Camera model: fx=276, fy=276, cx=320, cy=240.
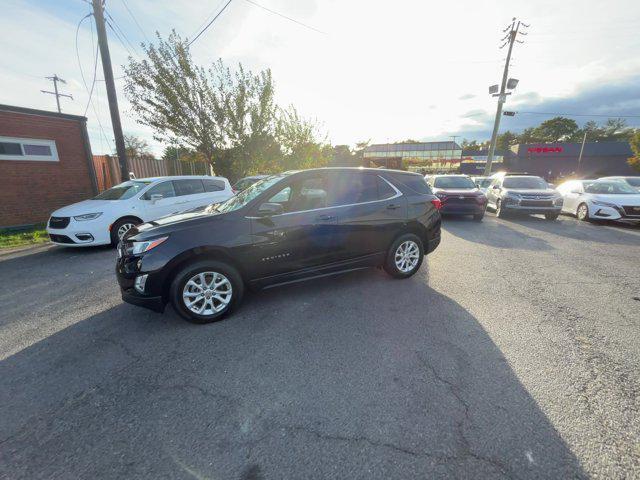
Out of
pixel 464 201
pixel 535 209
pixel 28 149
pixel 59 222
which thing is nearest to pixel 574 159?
pixel 535 209

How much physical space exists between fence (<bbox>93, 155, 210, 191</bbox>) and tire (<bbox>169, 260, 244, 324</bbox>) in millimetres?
11071

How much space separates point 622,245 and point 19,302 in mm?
11823

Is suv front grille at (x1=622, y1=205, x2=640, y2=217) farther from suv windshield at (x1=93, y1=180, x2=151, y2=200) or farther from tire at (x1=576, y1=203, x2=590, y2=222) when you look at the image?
suv windshield at (x1=93, y1=180, x2=151, y2=200)

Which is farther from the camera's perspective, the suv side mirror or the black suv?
the suv side mirror

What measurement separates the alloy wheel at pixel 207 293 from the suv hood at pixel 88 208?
4.66 metres

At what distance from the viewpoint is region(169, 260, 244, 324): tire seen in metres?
3.11

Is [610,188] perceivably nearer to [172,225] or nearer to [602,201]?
[602,201]

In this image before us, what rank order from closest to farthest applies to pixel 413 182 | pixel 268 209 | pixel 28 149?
pixel 268 209 < pixel 413 182 < pixel 28 149

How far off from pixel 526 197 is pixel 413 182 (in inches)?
292

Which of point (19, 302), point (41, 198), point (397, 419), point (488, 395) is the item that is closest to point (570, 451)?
point (488, 395)

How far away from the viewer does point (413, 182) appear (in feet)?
15.1

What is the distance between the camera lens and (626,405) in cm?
206

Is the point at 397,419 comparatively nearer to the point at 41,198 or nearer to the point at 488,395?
the point at 488,395

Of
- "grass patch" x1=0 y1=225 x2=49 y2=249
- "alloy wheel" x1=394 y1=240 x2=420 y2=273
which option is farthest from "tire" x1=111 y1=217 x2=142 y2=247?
"alloy wheel" x1=394 y1=240 x2=420 y2=273
